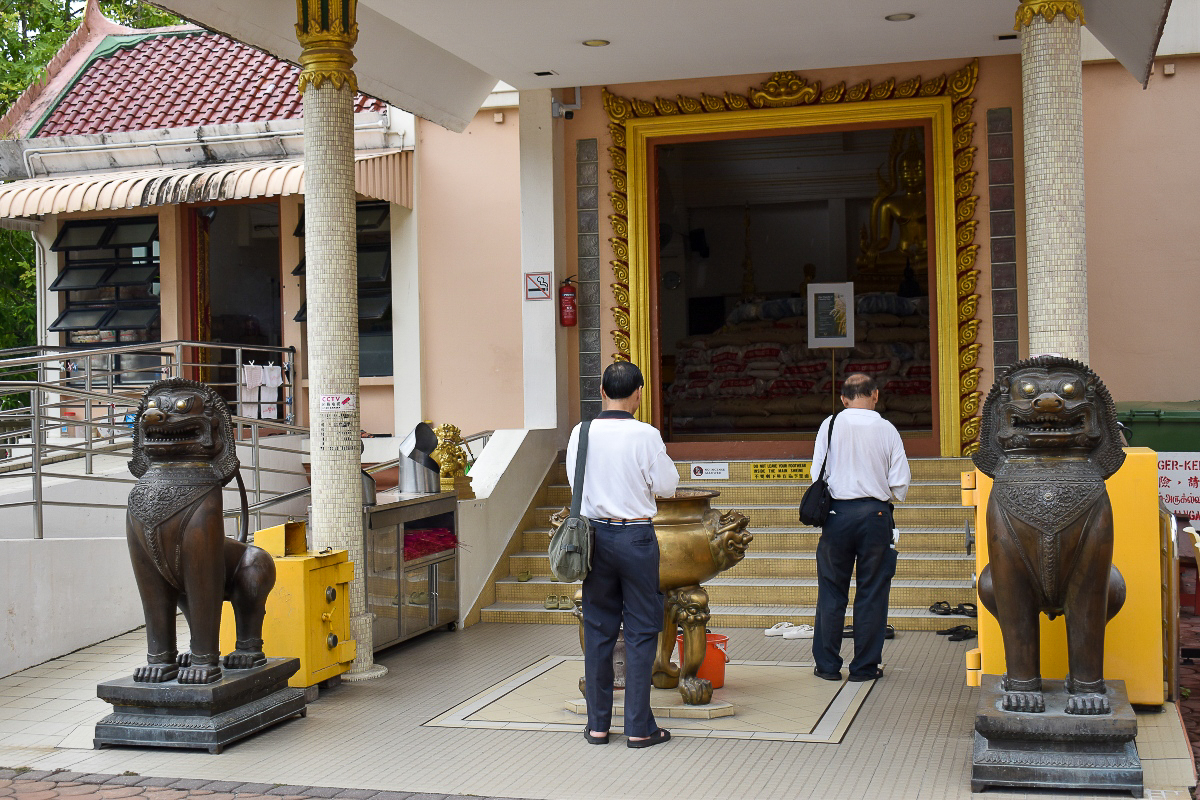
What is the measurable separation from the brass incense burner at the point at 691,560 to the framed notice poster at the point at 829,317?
19.0 feet

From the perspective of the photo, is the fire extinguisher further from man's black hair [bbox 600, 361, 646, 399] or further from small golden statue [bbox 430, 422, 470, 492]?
man's black hair [bbox 600, 361, 646, 399]

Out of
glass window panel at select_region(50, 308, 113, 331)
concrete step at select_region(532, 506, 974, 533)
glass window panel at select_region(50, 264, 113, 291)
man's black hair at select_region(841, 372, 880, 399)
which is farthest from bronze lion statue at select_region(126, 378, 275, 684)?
glass window panel at select_region(50, 264, 113, 291)

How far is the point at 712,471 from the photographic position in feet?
32.9

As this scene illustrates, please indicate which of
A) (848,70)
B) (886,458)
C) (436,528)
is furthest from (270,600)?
(848,70)

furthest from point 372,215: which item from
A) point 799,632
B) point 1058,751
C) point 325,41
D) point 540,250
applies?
point 1058,751

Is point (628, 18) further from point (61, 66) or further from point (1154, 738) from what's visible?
point (61, 66)

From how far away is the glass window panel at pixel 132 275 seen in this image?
1345cm

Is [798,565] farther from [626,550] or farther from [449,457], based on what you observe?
[626,550]

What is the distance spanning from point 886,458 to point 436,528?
323cm

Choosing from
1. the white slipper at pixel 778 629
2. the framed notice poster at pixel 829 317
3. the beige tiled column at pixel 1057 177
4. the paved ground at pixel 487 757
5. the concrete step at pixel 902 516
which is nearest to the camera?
the paved ground at pixel 487 757

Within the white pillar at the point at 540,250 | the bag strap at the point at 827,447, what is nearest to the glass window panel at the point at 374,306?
the white pillar at the point at 540,250

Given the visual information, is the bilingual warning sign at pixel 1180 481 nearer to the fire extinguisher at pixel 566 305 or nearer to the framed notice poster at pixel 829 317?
the framed notice poster at pixel 829 317

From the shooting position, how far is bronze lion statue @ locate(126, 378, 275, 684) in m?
5.68

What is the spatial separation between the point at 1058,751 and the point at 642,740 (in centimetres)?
177
